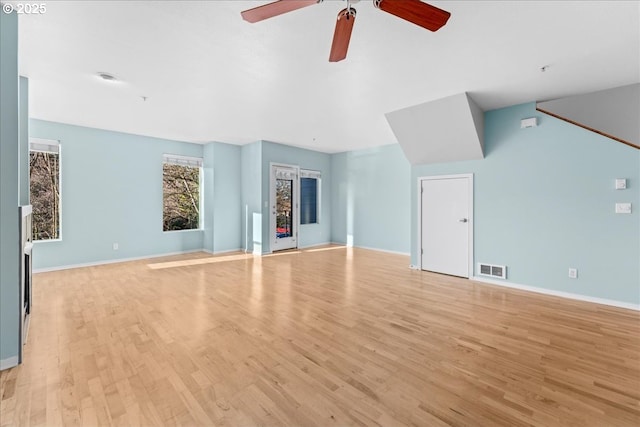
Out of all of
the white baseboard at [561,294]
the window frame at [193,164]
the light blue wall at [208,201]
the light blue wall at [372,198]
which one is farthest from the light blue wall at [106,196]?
the white baseboard at [561,294]

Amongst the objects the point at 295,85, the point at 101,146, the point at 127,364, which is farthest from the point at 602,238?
the point at 101,146

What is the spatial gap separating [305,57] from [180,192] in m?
5.15

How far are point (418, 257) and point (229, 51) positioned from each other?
442 cm

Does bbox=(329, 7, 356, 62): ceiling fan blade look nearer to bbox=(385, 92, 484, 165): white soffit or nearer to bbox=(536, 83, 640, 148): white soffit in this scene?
bbox=(385, 92, 484, 165): white soffit

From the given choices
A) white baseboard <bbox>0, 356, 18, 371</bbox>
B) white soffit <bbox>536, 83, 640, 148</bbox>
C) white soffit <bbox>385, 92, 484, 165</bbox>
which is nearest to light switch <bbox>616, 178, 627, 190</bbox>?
white soffit <bbox>536, 83, 640, 148</bbox>

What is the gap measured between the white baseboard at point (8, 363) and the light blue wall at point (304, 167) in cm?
451

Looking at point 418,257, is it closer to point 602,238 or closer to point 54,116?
point 602,238

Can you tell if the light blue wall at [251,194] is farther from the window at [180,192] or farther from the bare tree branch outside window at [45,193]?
the bare tree branch outside window at [45,193]

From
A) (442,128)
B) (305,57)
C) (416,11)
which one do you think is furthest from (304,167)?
(416,11)

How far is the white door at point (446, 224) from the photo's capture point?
4582mm

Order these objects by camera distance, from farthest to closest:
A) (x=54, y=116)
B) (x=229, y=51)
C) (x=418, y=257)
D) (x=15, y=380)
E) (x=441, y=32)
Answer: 1. (x=418, y=257)
2. (x=54, y=116)
3. (x=229, y=51)
4. (x=441, y=32)
5. (x=15, y=380)

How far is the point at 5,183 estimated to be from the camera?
205 cm

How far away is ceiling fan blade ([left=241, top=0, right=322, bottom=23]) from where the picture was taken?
5.31ft

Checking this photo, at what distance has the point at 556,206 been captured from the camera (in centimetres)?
376
